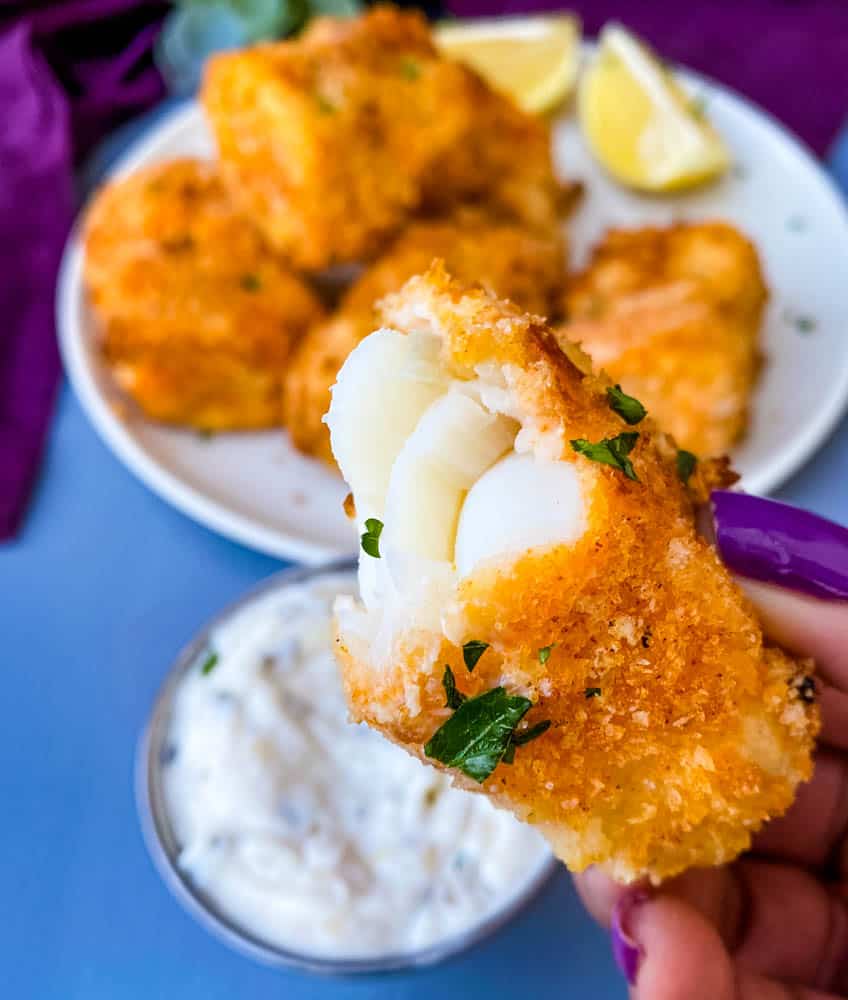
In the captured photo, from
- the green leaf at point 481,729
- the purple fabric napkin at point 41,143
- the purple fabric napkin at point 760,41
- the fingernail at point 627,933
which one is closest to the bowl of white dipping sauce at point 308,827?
the fingernail at point 627,933

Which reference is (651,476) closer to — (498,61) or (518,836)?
(518,836)

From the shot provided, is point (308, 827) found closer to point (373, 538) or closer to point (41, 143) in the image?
point (373, 538)

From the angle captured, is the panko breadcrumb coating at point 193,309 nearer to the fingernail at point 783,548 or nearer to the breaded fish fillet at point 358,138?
the breaded fish fillet at point 358,138

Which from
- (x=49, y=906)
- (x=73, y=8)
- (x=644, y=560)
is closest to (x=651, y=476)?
(x=644, y=560)

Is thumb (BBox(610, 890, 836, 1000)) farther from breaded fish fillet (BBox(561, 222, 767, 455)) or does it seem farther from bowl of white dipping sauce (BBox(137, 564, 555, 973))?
breaded fish fillet (BBox(561, 222, 767, 455))

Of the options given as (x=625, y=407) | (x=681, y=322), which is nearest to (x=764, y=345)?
(x=681, y=322)

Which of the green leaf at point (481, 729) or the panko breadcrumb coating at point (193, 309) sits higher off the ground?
the green leaf at point (481, 729)
